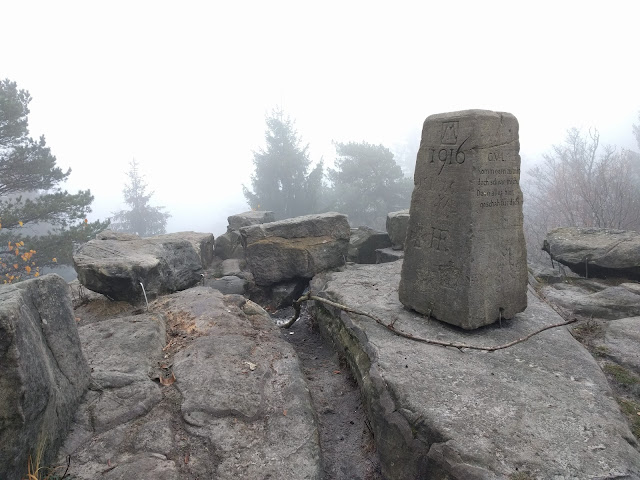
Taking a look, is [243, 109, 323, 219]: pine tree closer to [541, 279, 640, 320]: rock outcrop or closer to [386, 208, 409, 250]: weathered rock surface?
[386, 208, 409, 250]: weathered rock surface

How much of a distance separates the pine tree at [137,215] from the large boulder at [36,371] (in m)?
33.3

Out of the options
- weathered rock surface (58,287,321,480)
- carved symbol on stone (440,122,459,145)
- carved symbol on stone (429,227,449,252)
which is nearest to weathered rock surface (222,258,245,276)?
weathered rock surface (58,287,321,480)

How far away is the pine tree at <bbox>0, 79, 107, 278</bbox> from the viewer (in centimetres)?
1227

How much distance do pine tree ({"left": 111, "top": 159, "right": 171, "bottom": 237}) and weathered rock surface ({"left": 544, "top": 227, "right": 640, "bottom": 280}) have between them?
32.9 meters

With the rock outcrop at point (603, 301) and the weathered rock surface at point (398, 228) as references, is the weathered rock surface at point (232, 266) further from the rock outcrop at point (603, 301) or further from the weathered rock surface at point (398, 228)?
the rock outcrop at point (603, 301)

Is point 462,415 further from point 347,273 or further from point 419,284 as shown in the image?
point 347,273

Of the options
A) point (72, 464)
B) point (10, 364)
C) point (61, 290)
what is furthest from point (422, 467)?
point (61, 290)

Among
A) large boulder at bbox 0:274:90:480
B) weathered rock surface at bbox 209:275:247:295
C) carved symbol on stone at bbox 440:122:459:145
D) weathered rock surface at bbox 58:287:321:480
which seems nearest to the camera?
large boulder at bbox 0:274:90:480

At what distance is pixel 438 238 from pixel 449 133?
86 centimetres

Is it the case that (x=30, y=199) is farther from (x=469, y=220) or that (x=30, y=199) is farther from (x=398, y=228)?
(x=469, y=220)

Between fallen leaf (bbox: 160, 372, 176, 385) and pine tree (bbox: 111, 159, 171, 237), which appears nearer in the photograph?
fallen leaf (bbox: 160, 372, 176, 385)

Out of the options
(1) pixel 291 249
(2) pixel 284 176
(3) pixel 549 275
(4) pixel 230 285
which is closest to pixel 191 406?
(1) pixel 291 249

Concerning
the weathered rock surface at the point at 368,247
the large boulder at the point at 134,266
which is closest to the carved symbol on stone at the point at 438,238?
the large boulder at the point at 134,266

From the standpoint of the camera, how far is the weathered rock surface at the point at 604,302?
4.17 meters
